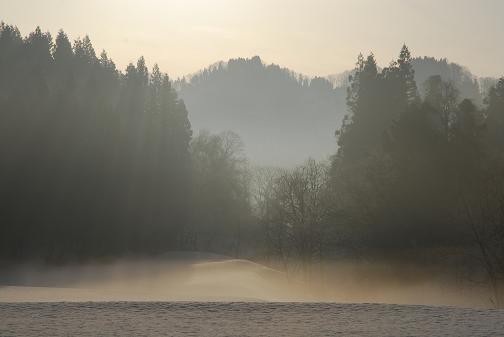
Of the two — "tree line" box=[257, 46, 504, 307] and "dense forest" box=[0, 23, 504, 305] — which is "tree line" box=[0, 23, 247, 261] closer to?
"dense forest" box=[0, 23, 504, 305]

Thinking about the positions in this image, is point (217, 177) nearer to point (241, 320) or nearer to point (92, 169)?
point (92, 169)

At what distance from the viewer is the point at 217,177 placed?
238 ft

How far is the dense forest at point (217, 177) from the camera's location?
38056 mm

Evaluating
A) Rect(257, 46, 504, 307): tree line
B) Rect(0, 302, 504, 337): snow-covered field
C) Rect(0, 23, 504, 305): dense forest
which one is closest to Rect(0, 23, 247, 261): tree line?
Rect(0, 23, 504, 305): dense forest

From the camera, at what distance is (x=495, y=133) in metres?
50.1

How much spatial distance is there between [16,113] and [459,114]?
3878cm

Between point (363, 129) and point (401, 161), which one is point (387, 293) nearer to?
point (401, 161)

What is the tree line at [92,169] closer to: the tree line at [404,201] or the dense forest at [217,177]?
the dense forest at [217,177]

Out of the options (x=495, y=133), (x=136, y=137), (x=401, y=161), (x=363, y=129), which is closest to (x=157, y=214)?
(x=136, y=137)

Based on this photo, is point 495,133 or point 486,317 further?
point 495,133

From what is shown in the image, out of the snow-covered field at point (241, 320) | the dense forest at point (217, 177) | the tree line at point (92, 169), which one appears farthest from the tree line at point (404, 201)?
the snow-covered field at point (241, 320)

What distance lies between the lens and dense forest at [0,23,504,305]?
125 ft

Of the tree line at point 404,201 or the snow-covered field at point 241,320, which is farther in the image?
the tree line at point 404,201

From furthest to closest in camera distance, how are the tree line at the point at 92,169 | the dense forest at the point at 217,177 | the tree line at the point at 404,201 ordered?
the tree line at the point at 92,169
the dense forest at the point at 217,177
the tree line at the point at 404,201
